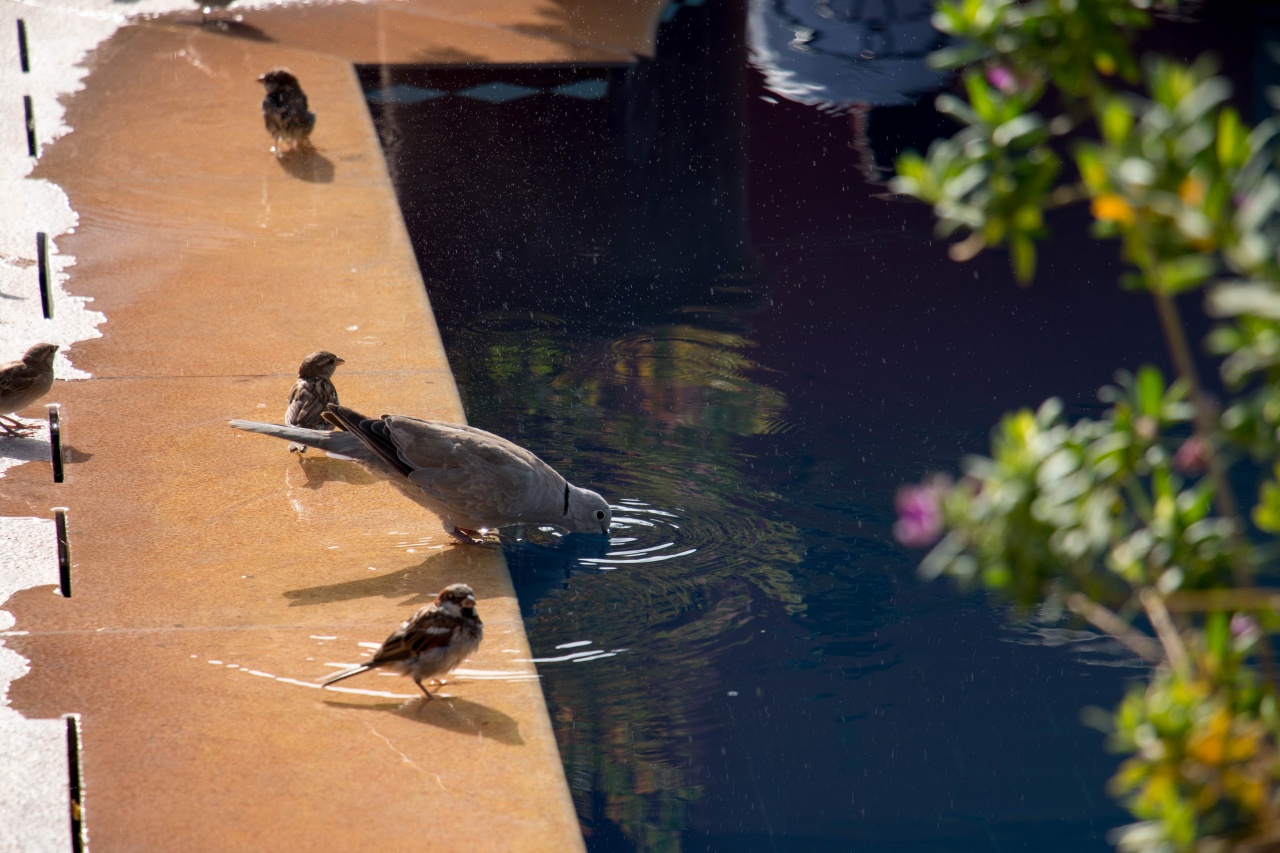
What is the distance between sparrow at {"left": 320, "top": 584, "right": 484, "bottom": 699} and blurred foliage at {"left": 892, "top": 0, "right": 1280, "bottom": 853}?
8.18 feet

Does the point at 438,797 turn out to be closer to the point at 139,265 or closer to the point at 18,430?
the point at 18,430

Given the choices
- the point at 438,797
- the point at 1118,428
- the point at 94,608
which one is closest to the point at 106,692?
the point at 94,608

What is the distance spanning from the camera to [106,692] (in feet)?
→ 14.2

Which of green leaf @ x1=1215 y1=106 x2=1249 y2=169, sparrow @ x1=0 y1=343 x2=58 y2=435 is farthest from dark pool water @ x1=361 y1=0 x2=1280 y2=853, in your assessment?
green leaf @ x1=1215 y1=106 x2=1249 y2=169

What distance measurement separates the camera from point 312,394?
19.6 feet

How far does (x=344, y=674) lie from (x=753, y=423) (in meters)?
3.17

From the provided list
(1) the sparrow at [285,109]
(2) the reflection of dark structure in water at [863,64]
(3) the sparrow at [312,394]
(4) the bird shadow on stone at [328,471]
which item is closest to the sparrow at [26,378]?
(3) the sparrow at [312,394]

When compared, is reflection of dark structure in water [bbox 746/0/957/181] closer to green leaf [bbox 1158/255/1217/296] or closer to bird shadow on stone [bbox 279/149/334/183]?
bird shadow on stone [bbox 279/149/334/183]

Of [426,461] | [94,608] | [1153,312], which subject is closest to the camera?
[94,608]

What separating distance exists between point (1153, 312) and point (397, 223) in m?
4.74

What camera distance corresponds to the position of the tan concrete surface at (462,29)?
1340cm

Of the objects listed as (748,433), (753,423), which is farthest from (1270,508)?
(753,423)

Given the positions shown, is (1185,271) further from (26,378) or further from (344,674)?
(26,378)

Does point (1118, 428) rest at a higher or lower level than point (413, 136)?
higher
